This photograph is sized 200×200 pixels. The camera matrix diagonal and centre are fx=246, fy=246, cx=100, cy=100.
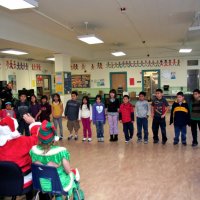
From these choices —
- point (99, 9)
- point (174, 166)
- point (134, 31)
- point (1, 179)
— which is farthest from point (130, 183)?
point (134, 31)

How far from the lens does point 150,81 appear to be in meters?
12.9

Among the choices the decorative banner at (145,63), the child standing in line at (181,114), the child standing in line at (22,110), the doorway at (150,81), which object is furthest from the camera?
the doorway at (150,81)

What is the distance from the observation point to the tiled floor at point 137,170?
3.25 m

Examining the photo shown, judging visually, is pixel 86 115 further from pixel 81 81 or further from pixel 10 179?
pixel 81 81

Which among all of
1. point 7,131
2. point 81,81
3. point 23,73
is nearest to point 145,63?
point 81,81

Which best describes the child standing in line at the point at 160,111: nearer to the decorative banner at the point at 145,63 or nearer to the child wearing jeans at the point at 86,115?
the child wearing jeans at the point at 86,115

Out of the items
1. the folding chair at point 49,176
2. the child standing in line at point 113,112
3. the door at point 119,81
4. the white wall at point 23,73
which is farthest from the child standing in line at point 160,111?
the door at point 119,81

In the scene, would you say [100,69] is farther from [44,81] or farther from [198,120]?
[198,120]

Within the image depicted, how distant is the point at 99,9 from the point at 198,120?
3259 millimetres

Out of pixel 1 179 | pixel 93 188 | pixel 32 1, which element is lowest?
pixel 93 188

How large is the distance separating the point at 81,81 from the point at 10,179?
11.5 meters

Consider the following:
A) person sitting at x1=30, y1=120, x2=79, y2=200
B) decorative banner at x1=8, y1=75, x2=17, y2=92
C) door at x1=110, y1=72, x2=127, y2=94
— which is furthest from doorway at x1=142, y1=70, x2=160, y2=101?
person sitting at x1=30, y1=120, x2=79, y2=200

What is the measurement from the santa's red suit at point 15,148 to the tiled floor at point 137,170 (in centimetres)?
106

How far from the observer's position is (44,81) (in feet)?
42.8
